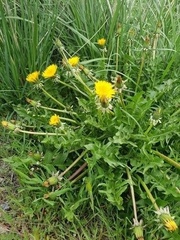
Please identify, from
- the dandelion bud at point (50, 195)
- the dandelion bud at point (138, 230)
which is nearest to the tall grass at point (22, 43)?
the dandelion bud at point (50, 195)

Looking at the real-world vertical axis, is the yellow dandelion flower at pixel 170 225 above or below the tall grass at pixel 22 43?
below

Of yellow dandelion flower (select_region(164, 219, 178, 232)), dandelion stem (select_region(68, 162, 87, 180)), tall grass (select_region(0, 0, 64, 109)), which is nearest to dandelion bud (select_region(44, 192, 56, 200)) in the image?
dandelion stem (select_region(68, 162, 87, 180))

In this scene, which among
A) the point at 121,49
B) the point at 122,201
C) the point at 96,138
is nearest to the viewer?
the point at 122,201

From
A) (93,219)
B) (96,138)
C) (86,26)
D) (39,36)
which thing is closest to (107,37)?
(86,26)

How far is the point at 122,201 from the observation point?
5.80 ft

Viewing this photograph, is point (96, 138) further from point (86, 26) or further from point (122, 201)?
point (86, 26)

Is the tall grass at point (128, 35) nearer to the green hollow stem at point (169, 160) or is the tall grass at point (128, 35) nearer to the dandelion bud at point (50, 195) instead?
the green hollow stem at point (169, 160)

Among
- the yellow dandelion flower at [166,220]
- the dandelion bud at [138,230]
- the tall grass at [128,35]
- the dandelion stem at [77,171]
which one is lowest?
the dandelion bud at [138,230]

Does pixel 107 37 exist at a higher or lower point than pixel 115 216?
higher

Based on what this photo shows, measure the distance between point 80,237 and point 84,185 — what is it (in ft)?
0.70

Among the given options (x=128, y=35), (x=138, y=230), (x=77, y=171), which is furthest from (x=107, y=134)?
(x=128, y=35)

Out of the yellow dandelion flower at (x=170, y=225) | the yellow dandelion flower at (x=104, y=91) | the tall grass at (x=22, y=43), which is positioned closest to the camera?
the yellow dandelion flower at (x=170, y=225)

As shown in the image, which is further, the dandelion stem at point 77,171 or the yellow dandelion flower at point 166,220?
the dandelion stem at point 77,171

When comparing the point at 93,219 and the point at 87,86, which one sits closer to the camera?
the point at 93,219
